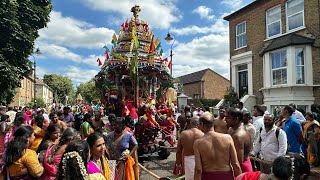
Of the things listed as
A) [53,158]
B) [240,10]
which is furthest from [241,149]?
[240,10]

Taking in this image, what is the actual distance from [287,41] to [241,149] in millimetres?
12909

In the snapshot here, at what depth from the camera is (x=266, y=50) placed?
53.3ft

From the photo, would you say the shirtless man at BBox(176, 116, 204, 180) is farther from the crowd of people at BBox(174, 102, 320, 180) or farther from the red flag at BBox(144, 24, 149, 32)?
the red flag at BBox(144, 24, 149, 32)

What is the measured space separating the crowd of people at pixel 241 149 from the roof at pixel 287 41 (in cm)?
934

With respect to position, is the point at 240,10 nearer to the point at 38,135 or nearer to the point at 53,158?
the point at 38,135

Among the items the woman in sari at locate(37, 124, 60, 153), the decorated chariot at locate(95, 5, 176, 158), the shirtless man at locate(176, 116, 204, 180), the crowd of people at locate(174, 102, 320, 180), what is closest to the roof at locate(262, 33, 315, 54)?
the decorated chariot at locate(95, 5, 176, 158)

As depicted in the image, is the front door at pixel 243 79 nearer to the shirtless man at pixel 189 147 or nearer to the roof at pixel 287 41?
the roof at pixel 287 41

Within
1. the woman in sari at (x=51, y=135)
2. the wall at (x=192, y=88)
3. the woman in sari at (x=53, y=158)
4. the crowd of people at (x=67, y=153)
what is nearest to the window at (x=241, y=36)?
the crowd of people at (x=67, y=153)

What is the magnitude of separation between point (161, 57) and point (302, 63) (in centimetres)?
872

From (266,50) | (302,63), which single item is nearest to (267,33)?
(266,50)

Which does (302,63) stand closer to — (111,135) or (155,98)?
(155,98)

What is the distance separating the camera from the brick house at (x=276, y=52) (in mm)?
14258

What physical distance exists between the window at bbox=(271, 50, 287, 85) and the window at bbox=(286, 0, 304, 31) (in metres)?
1.65

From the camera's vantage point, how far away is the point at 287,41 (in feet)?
48.6
